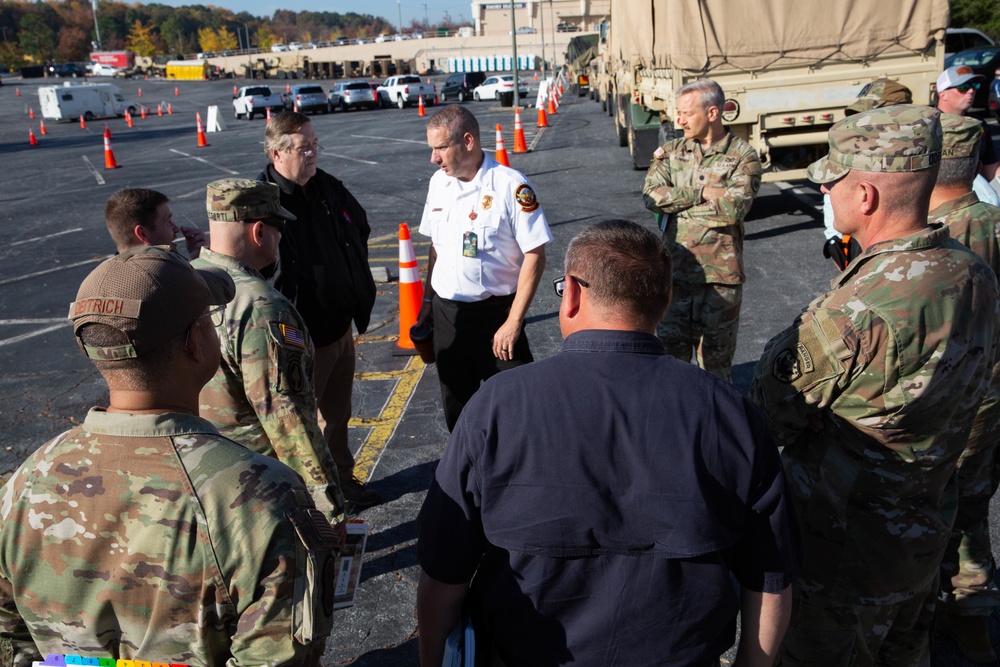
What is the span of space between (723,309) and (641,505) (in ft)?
9.65

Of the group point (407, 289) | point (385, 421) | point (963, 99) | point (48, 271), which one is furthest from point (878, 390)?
point (48, 271)

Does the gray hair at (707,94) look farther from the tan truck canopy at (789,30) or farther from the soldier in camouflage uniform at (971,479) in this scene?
the tan truck canopy at (789,30)

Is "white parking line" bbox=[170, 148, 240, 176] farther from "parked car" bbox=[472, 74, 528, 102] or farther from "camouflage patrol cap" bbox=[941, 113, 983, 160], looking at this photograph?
"parked car" bbox=[472, 74, 528, 102]

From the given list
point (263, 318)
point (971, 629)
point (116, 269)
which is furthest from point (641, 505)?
point (971, 629)

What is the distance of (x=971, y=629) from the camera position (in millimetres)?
2951

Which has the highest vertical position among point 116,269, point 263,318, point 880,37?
point 880,37

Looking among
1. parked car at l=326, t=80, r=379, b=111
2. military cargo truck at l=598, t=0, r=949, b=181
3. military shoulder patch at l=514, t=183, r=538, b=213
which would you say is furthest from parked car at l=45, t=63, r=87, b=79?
military shoulder patch at l=514, t=183, r=538, b=213

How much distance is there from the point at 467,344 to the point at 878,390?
2326 mm

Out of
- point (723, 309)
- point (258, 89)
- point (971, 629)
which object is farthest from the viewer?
point (258, 89)

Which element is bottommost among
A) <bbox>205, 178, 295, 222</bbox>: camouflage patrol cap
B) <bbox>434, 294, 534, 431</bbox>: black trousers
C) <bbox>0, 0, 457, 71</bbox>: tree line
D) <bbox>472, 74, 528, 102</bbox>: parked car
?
<bbox>434, 294, 534, 431</bbox>: black trousers

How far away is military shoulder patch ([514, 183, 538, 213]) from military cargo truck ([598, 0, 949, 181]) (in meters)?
5.59

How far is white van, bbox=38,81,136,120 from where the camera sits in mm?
38438

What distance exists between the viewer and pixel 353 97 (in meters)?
35.1

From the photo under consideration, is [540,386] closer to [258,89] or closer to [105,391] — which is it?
[105,391]
